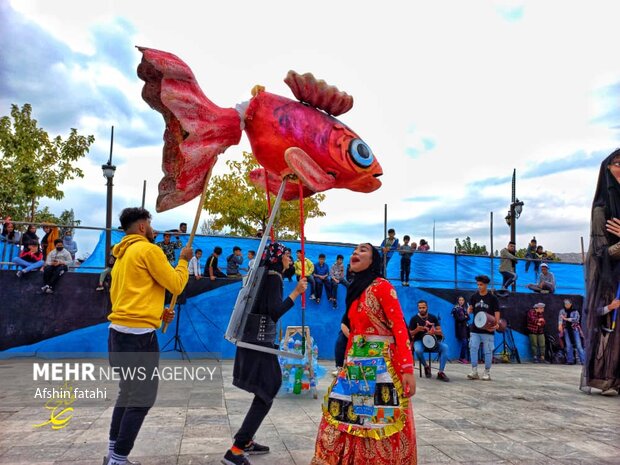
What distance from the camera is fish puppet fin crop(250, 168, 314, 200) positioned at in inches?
159

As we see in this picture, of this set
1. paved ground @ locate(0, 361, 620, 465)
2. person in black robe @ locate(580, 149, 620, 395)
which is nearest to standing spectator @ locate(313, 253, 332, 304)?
paved ground @ locate(0, 361, 620, 465)

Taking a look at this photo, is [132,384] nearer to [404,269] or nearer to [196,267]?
[196,267]

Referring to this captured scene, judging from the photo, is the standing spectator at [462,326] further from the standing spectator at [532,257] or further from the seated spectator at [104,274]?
the seated spectator at [104,274]

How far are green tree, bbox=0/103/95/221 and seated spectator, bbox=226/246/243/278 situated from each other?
24.9ft

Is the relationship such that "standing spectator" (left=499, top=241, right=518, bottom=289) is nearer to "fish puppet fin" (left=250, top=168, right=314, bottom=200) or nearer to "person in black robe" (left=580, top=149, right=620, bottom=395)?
"person in black robe" (left=580, top=149, right=620, bottom=395)

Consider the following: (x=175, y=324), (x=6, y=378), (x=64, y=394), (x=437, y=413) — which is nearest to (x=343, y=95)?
(x=437, y=413)

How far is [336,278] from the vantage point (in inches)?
436

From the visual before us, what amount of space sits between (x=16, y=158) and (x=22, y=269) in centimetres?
657

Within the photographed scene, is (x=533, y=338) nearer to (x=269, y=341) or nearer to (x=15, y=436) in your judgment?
(x=269, y=341)

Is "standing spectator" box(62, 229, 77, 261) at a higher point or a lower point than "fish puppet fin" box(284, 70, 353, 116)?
lower

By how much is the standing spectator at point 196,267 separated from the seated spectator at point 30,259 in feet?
9.57

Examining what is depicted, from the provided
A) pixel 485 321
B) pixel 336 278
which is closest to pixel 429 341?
pixel 485 321

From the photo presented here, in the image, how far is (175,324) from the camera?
10.0 meters

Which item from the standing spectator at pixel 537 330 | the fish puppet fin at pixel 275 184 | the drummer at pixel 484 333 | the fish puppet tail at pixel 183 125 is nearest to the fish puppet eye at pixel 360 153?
the fish puppet fin at pixel 275 184
